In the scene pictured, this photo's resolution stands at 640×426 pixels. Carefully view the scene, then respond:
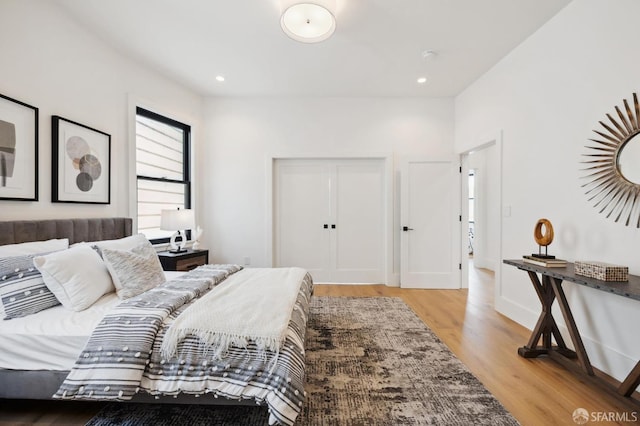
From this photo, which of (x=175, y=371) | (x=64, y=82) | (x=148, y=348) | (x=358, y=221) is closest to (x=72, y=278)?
(x=148, y=348)

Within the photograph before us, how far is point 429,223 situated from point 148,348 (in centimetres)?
384

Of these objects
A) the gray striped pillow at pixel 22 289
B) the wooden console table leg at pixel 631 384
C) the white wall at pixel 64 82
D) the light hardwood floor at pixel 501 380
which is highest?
the white wall at pixel 64 82

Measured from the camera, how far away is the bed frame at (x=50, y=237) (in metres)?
1.50

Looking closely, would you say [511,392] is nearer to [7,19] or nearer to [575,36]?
[575,36]

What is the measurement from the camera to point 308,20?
7.69 feet

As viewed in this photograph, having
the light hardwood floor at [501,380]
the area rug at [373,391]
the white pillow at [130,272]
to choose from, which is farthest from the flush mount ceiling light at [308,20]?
the light hardwood floor at [501,380]

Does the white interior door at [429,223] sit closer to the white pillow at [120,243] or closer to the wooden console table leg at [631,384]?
the wooden console table leg at [631,384]

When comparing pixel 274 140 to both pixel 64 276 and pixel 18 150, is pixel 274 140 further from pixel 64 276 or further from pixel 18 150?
pixel 64 276

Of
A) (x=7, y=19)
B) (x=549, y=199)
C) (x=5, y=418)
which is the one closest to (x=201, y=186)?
(x=7, y=19)

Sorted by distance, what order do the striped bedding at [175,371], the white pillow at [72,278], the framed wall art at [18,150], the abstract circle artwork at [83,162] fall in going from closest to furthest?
the striped bedding at [175,371] < the white pillow at [72,278] < the framed wall art at [18,150] < the abstract circle artwork at [83,162]

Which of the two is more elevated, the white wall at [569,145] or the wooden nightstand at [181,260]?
the white wall at [569,145]

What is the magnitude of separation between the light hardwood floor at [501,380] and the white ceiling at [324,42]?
2.89m

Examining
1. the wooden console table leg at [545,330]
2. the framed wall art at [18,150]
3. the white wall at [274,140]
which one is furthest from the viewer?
the white wall at [274,140]

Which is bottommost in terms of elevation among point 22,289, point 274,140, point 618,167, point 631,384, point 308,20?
point 631,384
